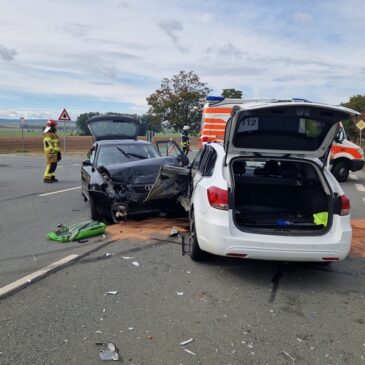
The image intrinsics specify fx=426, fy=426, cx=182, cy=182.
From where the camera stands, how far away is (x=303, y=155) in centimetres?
538

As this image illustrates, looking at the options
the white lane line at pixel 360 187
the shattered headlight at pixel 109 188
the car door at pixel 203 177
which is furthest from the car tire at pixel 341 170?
the shattered headlight at pixel 109 188

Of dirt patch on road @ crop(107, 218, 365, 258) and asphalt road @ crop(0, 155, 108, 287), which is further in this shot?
dirt patch on road @ crop(107, 218, 365, 258)

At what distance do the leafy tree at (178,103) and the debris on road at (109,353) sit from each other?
3252cm

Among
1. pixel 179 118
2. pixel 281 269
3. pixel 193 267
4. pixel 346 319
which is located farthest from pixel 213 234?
pixel 179 118

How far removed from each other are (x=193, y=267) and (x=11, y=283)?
2053 millimetres

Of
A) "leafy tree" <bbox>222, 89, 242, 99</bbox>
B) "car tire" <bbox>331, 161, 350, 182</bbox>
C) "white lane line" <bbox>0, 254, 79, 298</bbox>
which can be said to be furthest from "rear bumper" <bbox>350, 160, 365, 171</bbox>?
"leafy tree" <bbox>222, 89, 242, 99</bbox>

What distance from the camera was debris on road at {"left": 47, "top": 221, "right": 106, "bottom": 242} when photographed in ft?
20.8

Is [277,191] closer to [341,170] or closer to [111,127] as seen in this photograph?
[111,127]

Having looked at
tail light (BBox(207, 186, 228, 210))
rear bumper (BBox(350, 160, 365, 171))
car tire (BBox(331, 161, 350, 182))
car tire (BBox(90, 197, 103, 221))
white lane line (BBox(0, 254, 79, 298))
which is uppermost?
tail light (BBox(207, 186, 228, 210))

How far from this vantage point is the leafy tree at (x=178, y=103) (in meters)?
35.2

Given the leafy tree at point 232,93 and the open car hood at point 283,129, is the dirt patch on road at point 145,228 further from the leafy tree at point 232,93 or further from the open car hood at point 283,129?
the leafy tree at point 232,93

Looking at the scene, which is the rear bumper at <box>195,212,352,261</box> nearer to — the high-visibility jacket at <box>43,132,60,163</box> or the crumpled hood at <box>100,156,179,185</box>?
the crumpled hood at <box>100,156,179,185</box>

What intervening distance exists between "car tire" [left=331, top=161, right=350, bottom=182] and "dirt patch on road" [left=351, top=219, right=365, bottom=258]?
695 cm

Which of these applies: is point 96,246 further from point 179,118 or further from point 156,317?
point 179,118
